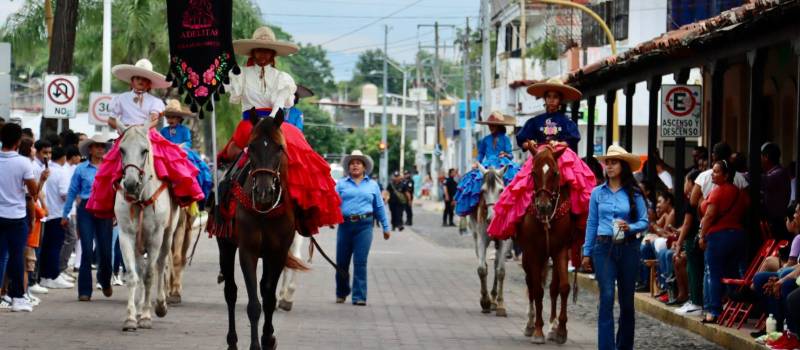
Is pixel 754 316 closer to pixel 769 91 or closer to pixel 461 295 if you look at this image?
pixel 461 295

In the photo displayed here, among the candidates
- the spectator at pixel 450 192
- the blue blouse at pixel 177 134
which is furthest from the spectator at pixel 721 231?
the spectator at pixel 450 192

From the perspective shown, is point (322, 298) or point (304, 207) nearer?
point (304, 207)

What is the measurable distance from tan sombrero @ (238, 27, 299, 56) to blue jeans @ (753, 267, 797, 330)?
534 cm

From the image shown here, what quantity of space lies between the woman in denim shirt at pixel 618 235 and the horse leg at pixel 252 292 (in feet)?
10.4

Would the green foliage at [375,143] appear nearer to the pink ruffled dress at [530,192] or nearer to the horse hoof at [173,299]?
the horse hoof at [173,299]

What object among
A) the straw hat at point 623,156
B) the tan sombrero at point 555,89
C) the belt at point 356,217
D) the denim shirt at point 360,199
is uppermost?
the tan sombrero at point 555,89

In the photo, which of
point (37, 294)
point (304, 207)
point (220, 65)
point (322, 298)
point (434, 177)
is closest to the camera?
point (304, 207)

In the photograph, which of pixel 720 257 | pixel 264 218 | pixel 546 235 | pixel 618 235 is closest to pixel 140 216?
pixel 264 218

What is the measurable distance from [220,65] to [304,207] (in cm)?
199

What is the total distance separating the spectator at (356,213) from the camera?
20.2 meters

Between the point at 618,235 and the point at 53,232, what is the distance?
30.9 ft

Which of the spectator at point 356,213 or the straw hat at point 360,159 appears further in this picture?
the straw hat at point 360,159

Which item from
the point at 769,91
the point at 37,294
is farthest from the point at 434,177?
the point at 37,294

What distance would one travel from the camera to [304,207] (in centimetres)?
1373
